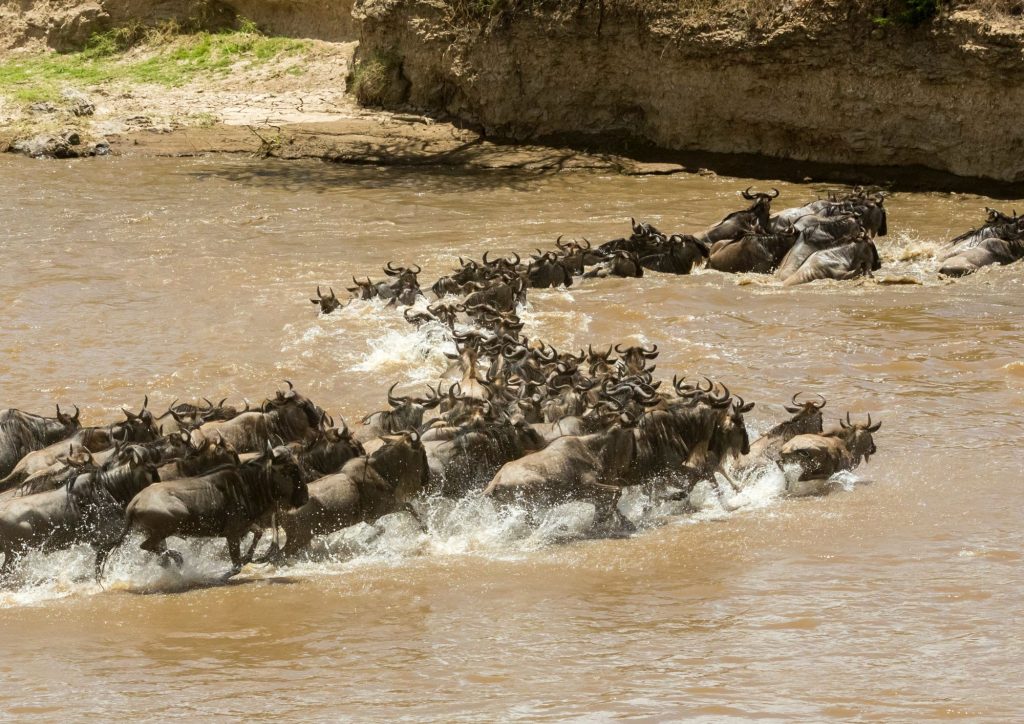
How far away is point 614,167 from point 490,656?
573 inches

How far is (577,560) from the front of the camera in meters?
7.34

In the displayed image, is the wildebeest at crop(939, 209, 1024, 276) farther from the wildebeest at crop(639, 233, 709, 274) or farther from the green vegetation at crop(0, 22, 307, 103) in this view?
the green vegetation at crop(0, 22, 307, 103)

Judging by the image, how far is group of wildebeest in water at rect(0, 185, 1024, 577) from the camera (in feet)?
23.5

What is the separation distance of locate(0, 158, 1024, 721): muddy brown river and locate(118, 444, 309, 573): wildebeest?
0.81 feet

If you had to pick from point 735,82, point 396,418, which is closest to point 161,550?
point 396,418

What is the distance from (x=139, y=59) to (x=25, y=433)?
19.8m

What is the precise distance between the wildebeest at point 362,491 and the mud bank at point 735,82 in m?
12.5

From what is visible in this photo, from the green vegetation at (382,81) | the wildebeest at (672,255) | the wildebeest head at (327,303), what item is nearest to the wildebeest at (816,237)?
the wildebeest at (672,255)

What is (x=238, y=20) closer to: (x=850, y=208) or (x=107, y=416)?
(x=850, y=208)

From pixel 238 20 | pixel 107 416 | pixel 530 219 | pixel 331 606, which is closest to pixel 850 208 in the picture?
pixel 530 219

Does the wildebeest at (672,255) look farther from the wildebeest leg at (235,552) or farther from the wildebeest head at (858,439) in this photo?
the wildebeest leg at (235,552)

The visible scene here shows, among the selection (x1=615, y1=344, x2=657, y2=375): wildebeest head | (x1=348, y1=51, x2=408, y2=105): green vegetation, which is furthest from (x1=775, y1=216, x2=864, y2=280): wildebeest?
(x1=348, y1=51, x2=408, y2=105): green vegetation

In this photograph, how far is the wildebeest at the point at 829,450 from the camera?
27.2 ft

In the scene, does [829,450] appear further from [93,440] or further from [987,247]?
[987,247]
